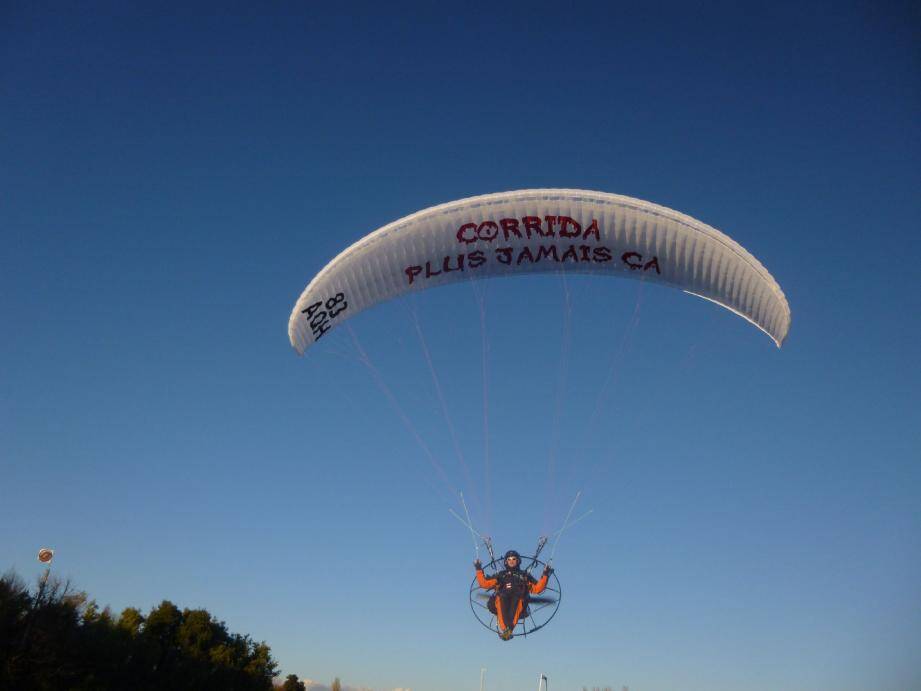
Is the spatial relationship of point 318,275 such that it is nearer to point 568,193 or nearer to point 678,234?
point 568,193

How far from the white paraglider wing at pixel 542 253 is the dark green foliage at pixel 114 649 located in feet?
49.9

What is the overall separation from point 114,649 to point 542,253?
24778 millimetres

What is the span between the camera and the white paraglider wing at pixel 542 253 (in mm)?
16531

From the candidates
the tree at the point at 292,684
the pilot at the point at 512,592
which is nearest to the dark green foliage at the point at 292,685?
the tree at the point at 292,684

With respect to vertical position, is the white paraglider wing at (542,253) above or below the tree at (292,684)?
above

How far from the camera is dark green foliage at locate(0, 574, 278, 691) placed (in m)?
22.3

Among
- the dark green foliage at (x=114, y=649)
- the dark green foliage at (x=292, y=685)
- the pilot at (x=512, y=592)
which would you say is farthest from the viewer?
the dark green foliage at (x=292, y=685)

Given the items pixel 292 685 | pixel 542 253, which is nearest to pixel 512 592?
pixel 542 253

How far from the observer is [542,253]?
17.7m

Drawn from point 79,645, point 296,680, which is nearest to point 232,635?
point 296,680

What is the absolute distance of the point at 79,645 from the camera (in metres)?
25.1

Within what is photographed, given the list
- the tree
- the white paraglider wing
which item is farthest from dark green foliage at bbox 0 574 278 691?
the white paraglider wing

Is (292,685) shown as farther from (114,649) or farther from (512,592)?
(512,592)

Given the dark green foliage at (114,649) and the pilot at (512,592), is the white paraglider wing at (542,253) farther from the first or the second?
the dark green foliage at (114,649)
